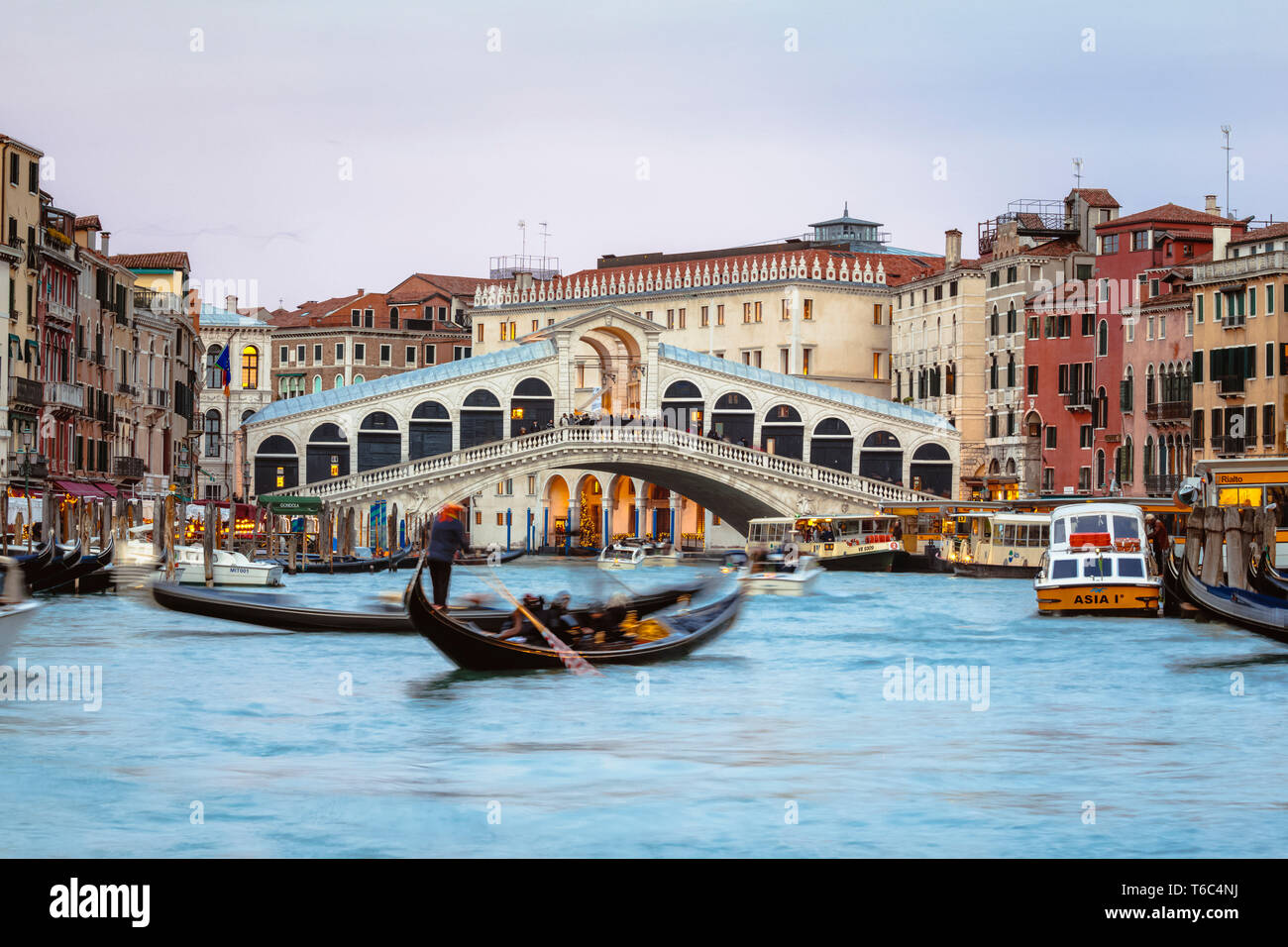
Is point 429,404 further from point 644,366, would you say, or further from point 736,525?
point 736,525

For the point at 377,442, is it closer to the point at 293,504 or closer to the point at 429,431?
the point at 429,431

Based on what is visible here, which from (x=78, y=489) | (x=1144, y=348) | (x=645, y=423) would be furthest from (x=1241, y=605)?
(x=645, y=423)

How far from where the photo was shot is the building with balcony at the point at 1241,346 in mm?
36438

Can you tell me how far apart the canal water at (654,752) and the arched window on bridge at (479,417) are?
2711cm

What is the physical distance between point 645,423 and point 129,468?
13.2 meters

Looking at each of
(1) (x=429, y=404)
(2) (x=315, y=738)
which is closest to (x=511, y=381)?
(1) (x=429, y=404)

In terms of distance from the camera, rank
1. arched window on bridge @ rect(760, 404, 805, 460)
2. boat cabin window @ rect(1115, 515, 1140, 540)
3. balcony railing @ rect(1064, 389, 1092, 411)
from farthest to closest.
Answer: arched window on bridge @ rect(760, 404, 805, 460) → balcony railing @ rect(1064, 389, 1092, 411) → boat cabin window @ rect(1115, 515, 1140, 540)

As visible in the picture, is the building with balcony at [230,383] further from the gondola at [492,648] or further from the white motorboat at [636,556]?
the gondola at [492,648]

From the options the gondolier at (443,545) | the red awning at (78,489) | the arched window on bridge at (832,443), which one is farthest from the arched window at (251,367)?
the gondolier at (443,545)

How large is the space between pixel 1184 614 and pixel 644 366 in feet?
86.5

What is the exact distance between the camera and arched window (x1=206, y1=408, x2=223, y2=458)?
60.6 m

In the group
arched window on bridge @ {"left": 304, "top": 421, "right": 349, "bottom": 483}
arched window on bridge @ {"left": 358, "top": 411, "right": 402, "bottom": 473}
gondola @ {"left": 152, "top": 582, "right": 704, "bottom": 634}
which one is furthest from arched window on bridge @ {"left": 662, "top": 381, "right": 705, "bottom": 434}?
gondola @ {"left": 152, "top": 582, "right": 704, "bottom": 634}

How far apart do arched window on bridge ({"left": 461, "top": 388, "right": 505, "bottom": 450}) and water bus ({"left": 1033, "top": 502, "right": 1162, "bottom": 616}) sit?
2418 centimetres

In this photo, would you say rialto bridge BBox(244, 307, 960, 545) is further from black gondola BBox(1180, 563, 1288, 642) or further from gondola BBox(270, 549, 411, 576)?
black gondola BBox(1180, 563, 1288, 642)
